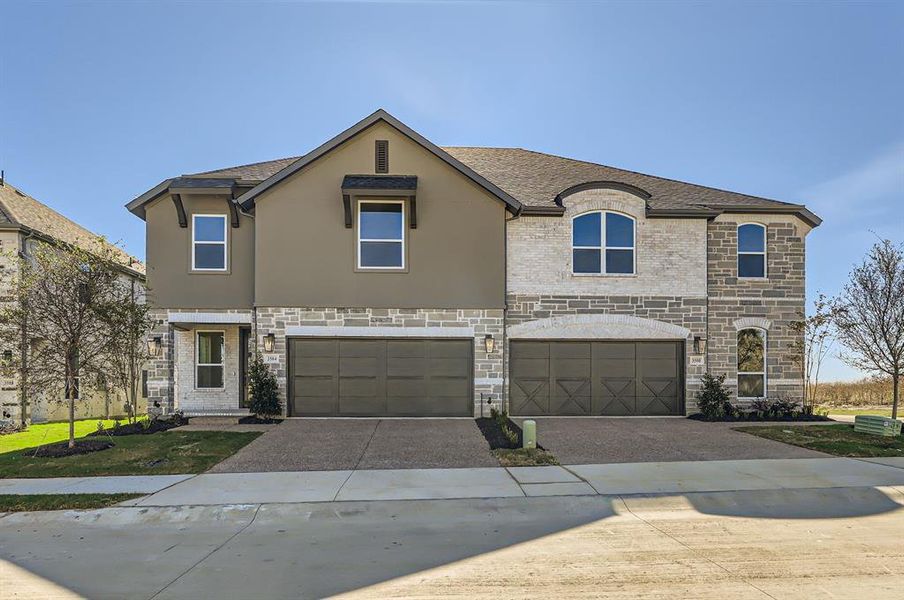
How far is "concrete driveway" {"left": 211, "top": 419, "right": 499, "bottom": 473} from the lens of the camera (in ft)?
31.5

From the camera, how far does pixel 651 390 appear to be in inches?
606

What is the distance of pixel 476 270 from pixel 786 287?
9461mm

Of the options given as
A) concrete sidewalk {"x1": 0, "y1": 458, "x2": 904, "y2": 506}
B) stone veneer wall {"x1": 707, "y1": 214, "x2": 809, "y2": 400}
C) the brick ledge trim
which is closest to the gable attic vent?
the brick ledge trim

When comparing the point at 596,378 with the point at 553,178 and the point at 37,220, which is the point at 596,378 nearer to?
the point at 553,178

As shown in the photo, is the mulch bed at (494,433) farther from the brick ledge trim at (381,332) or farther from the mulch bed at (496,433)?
the brick ledge trim at (381,332)

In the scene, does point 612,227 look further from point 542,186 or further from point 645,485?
point 645,485

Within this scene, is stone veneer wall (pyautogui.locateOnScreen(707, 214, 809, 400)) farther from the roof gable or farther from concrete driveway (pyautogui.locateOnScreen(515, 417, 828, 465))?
the roof gable

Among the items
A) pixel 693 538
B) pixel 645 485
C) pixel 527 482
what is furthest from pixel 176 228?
pixel 693 538

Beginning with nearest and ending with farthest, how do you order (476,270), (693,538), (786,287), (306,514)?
(693,538) → (306,514) → (476,270) → (786,287)

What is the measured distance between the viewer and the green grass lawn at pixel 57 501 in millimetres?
7305

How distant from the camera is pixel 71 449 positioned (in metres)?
10.7

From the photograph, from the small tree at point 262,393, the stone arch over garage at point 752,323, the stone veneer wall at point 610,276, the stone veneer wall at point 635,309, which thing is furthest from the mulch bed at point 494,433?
the stone arch over garage at point 752,323

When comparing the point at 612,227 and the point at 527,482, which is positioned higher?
the point at 612,227

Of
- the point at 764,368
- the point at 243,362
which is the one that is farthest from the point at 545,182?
the point at 243,362
